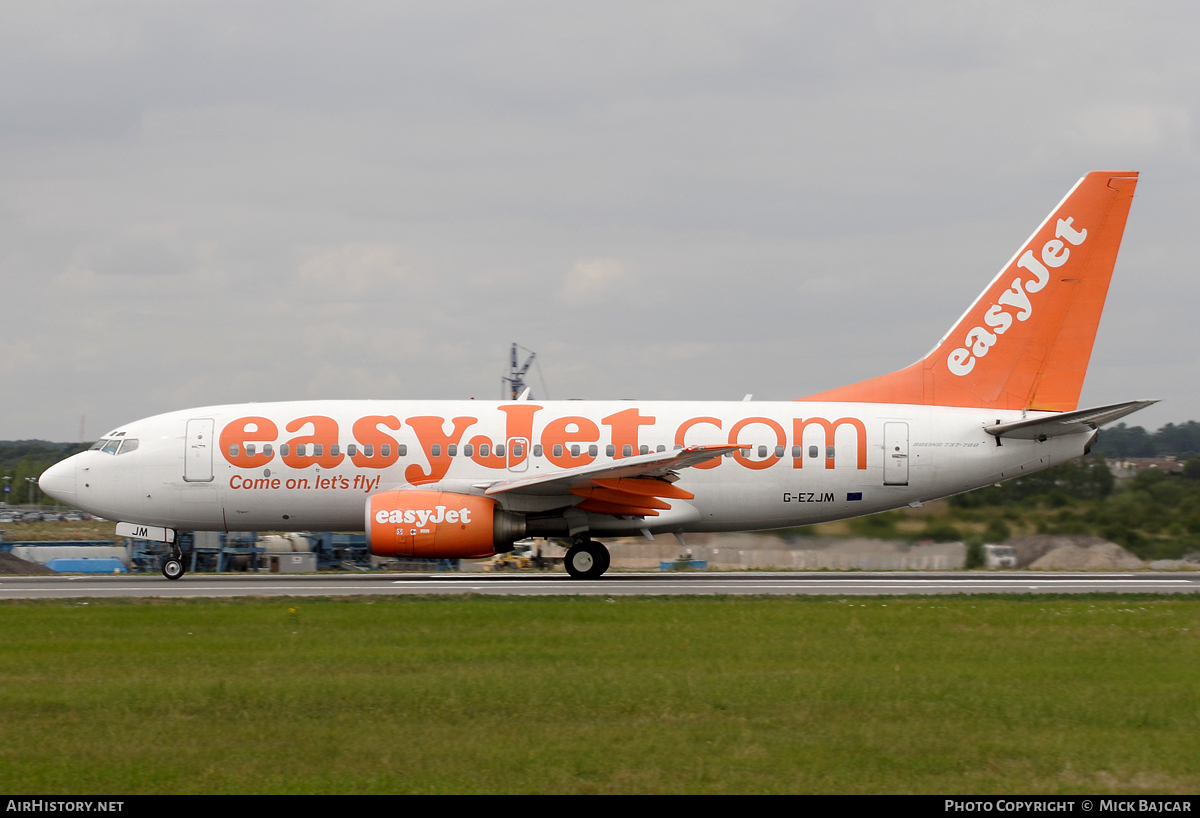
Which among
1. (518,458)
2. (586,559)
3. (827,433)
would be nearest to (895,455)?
(827,433)

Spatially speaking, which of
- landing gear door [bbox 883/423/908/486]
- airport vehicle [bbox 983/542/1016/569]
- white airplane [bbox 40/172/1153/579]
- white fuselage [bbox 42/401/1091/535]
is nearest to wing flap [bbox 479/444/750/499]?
white airplane [bbox 40/172/1153/579]

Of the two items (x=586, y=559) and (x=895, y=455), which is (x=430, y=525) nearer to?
(x=586, y=559)

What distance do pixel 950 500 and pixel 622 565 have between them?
Result: 36.1 feet

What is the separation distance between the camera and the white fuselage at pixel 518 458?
2472cm

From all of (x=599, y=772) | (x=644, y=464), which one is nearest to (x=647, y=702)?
(x=599, y=772)

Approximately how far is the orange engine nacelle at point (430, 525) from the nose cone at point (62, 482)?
7.07 metres

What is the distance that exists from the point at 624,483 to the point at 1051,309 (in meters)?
10.4

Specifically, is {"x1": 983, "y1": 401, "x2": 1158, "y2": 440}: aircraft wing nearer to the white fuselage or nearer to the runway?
the white fuselage

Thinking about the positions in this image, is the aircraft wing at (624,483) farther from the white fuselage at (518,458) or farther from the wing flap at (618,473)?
the white fuselage at (518,458)

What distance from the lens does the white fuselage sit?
24.7 m

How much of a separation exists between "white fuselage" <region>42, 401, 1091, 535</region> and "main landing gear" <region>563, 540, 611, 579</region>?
0.39m

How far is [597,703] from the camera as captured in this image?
10039 millimetres

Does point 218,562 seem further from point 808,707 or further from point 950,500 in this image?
→ point 808,707
